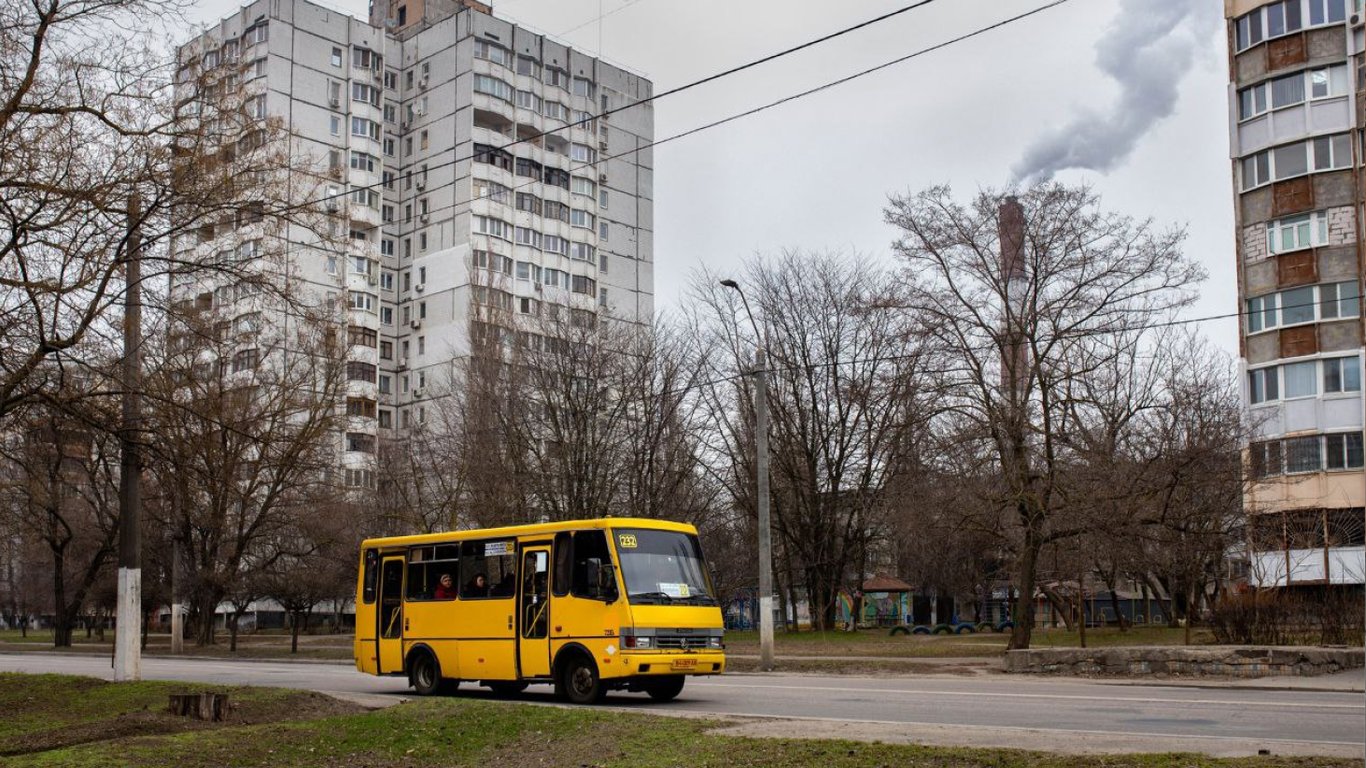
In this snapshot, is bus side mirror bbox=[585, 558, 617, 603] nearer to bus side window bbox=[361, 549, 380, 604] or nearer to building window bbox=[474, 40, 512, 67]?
bus side window bbox=[361, 549, 380, 604]

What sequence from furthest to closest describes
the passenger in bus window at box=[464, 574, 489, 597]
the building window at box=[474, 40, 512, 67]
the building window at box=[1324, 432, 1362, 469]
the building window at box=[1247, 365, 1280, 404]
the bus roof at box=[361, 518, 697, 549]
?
1. the building window at box=[474, 40, 512, 67]
2. the building window at box=[1247, 365, 1280, 404]
3. the building window at box=[1324, 432, 1362, 469]
4. the passenger in bus window at box=[464, 574, 489, 597]
5. the bus roof at box=[361, 518, 697, 549]

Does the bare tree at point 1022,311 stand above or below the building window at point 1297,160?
below

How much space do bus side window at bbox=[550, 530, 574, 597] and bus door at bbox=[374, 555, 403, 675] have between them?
413 cm

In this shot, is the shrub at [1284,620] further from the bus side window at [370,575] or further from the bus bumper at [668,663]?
the bus side window at [370,575]

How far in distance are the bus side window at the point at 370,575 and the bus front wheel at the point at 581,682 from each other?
17.1ft

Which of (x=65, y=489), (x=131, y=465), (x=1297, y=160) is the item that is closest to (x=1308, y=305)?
(x=1297, y=160)

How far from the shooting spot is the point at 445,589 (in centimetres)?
2223

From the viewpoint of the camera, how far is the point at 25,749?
13492mm

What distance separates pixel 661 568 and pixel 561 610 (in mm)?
1654

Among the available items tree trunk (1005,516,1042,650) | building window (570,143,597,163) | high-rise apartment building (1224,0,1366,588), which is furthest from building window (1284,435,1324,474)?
building window (570,143,597,163)

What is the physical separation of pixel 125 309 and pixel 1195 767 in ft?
56.8

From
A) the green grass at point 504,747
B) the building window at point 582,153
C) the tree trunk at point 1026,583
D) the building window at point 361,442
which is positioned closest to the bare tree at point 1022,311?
the tree trunk at point 1026,583

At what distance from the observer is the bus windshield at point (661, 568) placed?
19594mm

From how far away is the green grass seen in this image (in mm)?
11039
